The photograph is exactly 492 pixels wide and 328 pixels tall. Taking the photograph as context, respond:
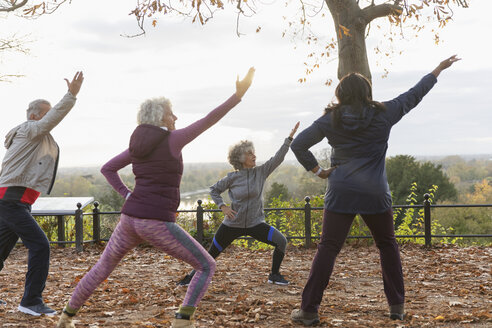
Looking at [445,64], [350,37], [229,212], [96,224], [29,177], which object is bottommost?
[96,224]

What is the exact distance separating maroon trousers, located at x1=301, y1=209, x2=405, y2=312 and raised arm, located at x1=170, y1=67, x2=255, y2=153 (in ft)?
4.39

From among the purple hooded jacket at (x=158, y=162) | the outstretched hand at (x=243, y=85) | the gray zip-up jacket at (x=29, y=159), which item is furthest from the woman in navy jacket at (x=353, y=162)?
the gray zip-up jacket at (x=29, y=159)

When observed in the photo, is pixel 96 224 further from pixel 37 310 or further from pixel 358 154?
pixel 358 154

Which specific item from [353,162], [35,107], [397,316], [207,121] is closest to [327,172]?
[353,162]

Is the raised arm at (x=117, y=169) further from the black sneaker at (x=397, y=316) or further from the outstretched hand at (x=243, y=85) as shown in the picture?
the black sneaker at (x=397, y=316)

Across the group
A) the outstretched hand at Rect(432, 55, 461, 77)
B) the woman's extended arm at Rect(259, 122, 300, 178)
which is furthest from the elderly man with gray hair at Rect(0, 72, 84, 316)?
the outstretched hand at Rect(432, 55, 461, 77)

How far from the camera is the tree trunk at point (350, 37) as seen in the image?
775 centimetres

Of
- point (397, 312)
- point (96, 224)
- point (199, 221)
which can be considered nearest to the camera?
point (397, 312)

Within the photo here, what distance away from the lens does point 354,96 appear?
4.11 metres

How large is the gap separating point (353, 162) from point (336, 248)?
2.55 feet

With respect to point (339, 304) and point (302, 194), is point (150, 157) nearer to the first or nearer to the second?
point (339, 304)

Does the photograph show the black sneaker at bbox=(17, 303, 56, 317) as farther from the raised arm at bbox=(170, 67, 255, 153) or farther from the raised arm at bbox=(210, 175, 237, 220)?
the raised arm at bbox=(170, 67, 255, 153)

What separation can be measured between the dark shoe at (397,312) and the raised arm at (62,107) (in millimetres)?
3521

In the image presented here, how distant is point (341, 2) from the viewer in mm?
8016
